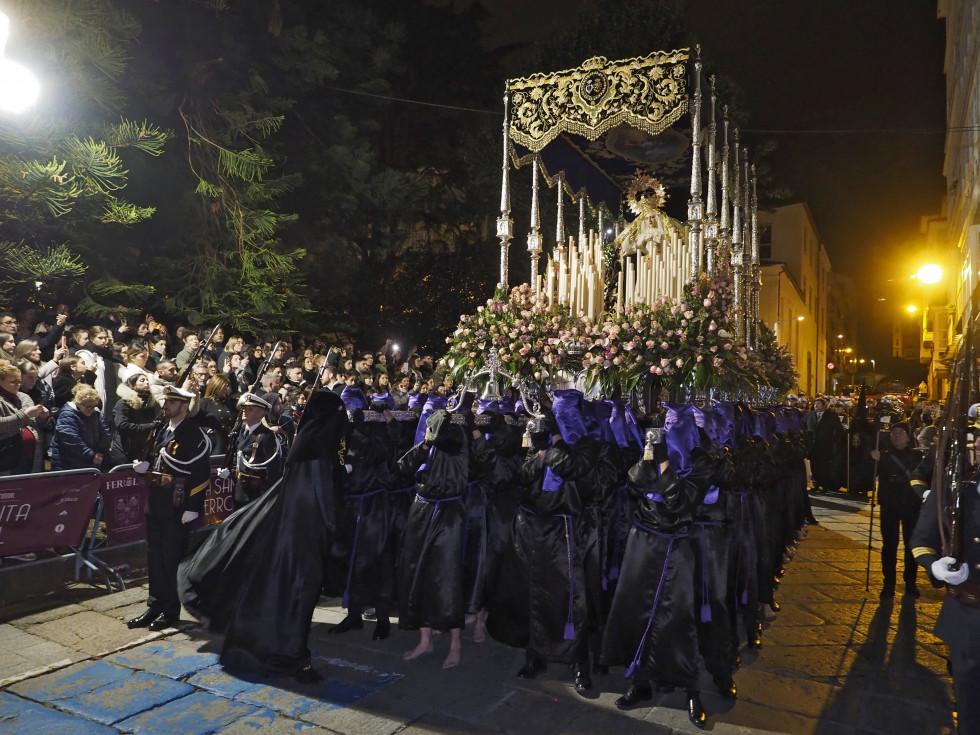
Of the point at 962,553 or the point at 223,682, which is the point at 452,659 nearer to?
the point at 223,682

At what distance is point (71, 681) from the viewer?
16.5 feet

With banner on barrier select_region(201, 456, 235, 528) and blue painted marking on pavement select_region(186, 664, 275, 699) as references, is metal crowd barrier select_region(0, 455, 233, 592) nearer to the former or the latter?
banner on barrier select_region(201, 456, 235, 528)

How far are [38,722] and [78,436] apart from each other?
3.96 metres

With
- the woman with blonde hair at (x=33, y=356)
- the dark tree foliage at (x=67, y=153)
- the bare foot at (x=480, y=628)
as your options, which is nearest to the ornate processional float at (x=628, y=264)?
the bare foot at (x=480, y=628)

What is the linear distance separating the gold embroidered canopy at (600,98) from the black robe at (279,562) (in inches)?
221

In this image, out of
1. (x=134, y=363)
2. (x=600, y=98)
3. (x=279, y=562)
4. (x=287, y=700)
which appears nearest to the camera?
(x=287, y=700)

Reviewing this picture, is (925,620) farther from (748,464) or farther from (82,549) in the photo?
(82,549)

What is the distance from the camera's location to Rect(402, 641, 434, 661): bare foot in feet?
18.4

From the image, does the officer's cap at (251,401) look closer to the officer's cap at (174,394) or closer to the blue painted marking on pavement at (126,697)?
the officer's cap at (174,394)

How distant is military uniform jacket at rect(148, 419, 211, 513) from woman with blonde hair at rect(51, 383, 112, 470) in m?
1.99

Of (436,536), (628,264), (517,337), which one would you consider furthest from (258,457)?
(628,264)

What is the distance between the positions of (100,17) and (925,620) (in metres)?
14.4

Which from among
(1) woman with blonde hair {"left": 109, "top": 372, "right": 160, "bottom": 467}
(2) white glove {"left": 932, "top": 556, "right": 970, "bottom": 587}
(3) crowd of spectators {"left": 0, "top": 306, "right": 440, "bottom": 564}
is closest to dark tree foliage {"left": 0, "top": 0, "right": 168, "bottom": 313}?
(3) crowd of spectators {"left": 0, "top": 306, "right": 440, "bottom": 564}

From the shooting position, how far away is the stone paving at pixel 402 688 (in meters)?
4.52
